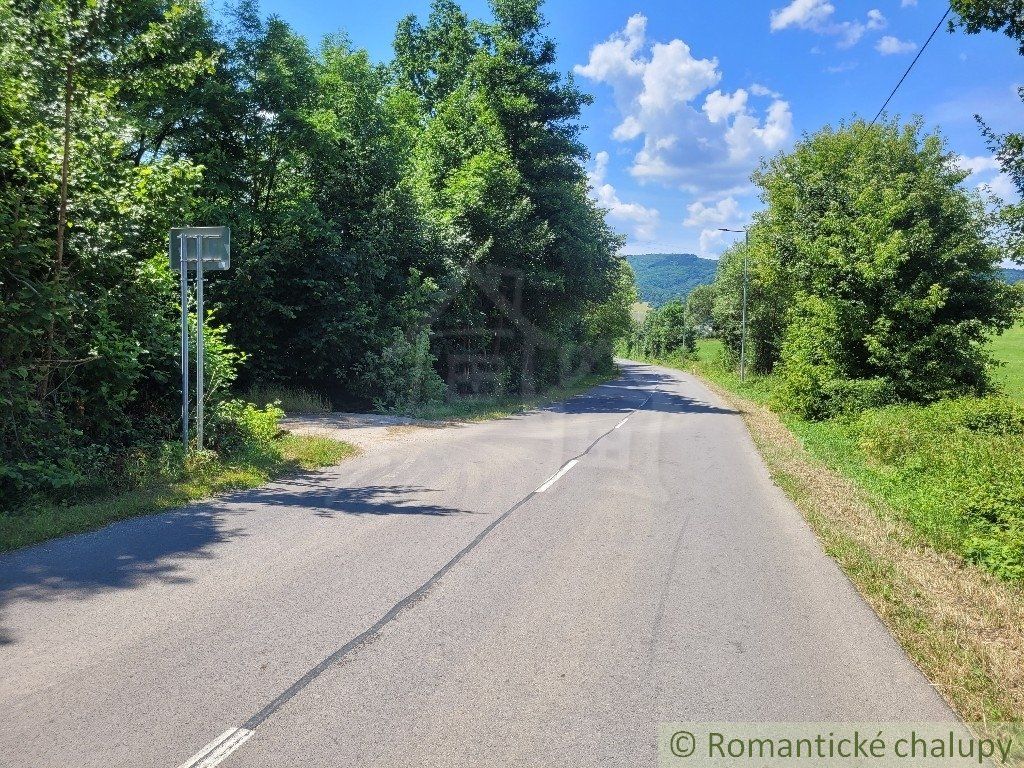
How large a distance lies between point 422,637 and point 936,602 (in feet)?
13.0

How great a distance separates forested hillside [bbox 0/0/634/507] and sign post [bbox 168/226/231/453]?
0.45 m

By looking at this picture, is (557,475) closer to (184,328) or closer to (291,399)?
(184,328)

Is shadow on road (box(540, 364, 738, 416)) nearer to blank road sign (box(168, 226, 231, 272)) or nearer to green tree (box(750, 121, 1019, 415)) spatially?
green tree (box(750, 121, 1019, 415))

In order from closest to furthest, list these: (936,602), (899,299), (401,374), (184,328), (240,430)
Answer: (936,602) → (184,328) → (240,430) → (899,299) → (401,374)

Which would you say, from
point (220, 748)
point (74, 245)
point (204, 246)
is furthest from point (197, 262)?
point (220, 748)

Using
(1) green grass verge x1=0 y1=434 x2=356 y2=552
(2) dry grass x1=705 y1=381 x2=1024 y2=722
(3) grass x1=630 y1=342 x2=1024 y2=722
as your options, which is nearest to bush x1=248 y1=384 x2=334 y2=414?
(1) green grass verge x1=0 y1=434 x2=356 y2=552

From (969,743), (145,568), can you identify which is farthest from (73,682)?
(969,743)

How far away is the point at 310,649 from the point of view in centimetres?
414

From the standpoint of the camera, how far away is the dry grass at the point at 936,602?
3.90 meters

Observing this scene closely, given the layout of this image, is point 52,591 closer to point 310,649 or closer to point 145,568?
point 145,568

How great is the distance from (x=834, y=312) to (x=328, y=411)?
13.6 metres

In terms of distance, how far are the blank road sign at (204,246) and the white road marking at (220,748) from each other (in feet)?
25.5

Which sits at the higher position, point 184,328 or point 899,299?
point 899,299

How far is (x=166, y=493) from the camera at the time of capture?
8.08 metres
